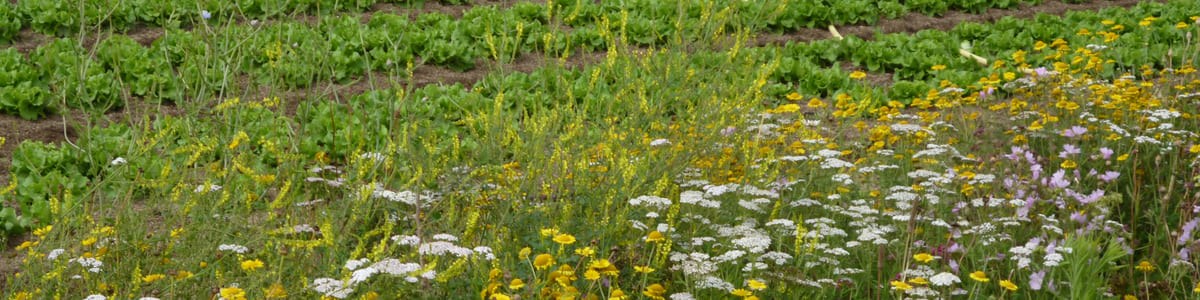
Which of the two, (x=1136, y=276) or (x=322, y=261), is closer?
(x=322, y=261)

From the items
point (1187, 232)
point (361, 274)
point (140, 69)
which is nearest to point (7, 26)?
point (140, 69)

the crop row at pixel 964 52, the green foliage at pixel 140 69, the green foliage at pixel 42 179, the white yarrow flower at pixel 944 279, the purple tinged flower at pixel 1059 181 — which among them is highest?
the white yarrow flower at pixel 944 279

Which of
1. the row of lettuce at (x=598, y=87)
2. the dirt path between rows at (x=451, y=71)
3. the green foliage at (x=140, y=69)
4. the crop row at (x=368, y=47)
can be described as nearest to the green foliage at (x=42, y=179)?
the row of lettuce at (x=598, y=87)

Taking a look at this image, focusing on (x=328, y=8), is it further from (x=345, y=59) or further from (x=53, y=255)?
(x=53, y=255)

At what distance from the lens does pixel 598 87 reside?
26.6 ft

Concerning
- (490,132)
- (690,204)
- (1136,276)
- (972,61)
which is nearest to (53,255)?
(490,132)

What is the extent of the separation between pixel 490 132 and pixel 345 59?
4827 mm

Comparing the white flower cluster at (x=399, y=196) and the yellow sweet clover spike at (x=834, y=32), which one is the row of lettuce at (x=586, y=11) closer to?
the yellow sweet clover spike at (x=834, y=32)

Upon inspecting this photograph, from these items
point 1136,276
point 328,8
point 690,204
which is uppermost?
point 690,204

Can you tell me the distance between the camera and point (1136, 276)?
203 inches

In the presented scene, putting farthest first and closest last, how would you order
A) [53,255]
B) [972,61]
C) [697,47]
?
[972,61]
[697,47]
[53,255]

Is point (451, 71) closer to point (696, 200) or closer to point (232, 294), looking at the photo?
point (696, 200)

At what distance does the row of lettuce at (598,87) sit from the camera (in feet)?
19.1

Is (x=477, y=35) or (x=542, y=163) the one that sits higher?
(x=542, y=163)
